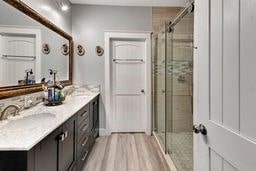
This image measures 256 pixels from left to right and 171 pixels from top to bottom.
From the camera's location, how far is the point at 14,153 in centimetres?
107

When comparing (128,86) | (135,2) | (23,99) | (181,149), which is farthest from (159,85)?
(23,99)

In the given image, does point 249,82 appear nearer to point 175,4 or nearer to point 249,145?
point 249,145

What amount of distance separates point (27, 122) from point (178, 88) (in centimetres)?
189

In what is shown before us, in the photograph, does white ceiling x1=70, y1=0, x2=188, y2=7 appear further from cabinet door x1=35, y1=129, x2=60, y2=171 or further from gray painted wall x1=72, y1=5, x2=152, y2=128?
cabinet door x1=35, y1=129, x2=60, y2=171

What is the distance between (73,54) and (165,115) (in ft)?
7.25

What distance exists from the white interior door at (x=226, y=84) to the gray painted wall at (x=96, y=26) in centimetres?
279

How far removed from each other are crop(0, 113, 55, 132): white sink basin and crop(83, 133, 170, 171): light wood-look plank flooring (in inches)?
42.4

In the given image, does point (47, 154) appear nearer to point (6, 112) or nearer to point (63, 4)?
point (6, 112)

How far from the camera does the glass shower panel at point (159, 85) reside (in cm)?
328

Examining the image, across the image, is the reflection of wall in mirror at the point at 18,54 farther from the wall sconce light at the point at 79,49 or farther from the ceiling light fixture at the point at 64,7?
the wall sconce light at the point at 79,49

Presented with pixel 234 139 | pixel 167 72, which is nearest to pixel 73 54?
pixel 167 72

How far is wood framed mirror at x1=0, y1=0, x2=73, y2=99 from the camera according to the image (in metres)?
1.88

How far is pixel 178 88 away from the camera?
2.69 meters

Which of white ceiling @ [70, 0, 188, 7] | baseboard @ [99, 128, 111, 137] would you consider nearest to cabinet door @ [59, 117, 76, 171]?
baseboard @ [99, 128, 111, 137]
